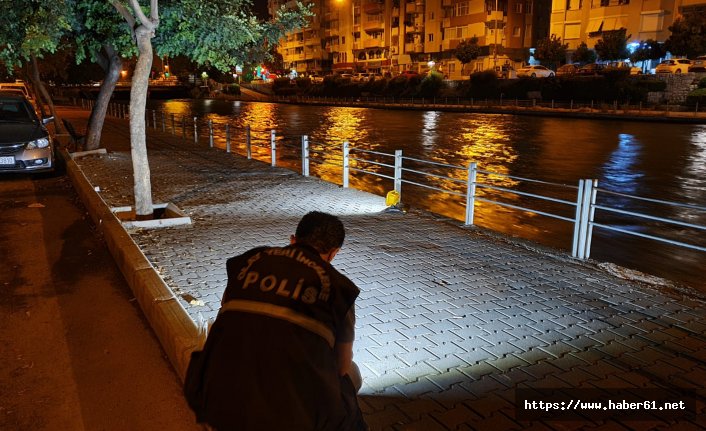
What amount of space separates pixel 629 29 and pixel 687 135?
31.0 metres

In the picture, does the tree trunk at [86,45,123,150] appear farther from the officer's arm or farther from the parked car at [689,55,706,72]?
the parked car at [689,55,706,72]

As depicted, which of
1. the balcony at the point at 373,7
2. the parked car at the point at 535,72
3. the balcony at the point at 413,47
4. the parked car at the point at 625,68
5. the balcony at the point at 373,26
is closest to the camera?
the parked car at the point at 625,68

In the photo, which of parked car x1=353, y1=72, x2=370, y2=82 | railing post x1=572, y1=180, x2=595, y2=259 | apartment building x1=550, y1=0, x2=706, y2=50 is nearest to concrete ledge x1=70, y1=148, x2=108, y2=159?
railing post x1=572, y1=180, x2=595, y2=259

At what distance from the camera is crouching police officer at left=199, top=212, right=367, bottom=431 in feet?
7.23

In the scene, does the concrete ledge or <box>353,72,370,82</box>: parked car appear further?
<box>353,72,370,82</box>: parked car

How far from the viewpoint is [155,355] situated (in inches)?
193

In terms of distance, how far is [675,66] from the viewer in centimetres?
4397

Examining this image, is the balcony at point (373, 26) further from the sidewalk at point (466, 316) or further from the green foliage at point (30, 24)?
the sidewalk at point (466, 316)

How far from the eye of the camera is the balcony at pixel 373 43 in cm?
8867

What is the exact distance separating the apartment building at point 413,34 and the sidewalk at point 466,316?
6139 cm

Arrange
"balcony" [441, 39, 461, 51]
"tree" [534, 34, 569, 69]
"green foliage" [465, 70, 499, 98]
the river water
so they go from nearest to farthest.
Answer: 1. the river water
2. "green foliage" [465, 70, 499, 98]
3. "tree" [534, 34, 569, 69]
4. "balcony" [441, 39, 461, 51]

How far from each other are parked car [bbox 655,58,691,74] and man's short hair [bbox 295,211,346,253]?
157 feet

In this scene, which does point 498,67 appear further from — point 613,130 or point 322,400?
point 322,400

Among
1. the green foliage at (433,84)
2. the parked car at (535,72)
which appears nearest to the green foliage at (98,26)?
the parked car at (535,72)
